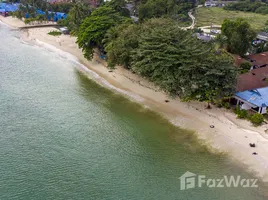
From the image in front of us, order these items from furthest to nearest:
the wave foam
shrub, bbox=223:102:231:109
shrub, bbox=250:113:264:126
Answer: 1. the wave foam
2. shrub, bbox=223:102:231:109
3. shrub, bbox=250:113:264:126

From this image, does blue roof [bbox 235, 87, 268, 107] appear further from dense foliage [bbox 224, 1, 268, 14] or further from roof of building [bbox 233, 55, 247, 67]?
dense foliage [bbox 224, 1, 268, 14]

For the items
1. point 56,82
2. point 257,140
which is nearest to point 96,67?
Answer: point 56,82

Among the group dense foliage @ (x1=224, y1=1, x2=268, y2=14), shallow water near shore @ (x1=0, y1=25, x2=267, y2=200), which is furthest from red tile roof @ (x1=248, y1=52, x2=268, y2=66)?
dense foliage @ (x1=224, y1=1, x2=268, y2=14)

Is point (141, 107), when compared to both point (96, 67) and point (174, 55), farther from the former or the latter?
point (96, 67)

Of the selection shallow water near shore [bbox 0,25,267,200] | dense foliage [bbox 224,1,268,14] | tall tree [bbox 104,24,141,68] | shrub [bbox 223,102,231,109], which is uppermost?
dense foliage [bbox 224,1,268,14]

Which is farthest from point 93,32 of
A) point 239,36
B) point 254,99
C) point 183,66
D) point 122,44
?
point 254,99

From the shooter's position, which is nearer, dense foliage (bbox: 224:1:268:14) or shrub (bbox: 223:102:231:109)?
shrub (bbox: 223:102:231:109)
